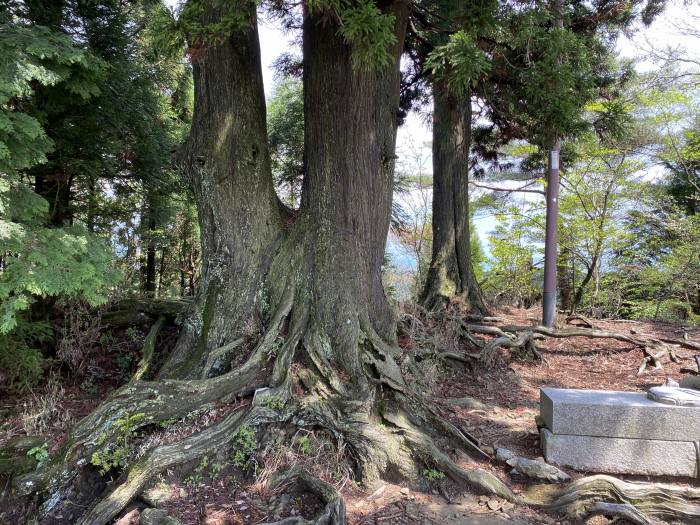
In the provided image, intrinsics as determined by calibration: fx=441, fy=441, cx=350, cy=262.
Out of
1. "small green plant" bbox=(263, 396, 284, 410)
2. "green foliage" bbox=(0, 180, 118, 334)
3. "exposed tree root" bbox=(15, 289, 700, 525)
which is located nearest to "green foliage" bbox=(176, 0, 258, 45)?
"green foliage" bbox=(0, 180, 118, 334)

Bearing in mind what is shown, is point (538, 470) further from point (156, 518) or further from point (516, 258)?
point (516, 258)

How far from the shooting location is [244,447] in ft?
10.7

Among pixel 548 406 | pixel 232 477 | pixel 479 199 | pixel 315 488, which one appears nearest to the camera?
pixel 315 488

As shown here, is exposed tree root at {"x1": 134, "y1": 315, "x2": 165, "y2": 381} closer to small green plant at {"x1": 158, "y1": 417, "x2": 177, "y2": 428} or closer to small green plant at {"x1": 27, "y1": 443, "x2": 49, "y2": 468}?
small green plant at {"x1": 27, "y1": 443, "x2": 49, "y2": 468}

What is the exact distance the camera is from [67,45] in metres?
3.41

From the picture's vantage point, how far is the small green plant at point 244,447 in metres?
3.24

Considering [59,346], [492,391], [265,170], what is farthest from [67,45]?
[492,391]

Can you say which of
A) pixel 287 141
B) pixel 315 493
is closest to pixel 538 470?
pixel 315 493

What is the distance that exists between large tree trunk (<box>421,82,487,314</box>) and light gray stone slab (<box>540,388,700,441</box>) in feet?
14.0

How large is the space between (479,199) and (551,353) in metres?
9.36

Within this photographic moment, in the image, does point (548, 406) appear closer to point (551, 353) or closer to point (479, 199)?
point (551, 353)

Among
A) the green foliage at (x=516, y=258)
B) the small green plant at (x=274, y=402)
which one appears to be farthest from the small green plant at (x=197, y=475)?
the green foliage at (x=516, y=258)

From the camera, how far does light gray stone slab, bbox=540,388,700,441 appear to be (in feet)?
11.5

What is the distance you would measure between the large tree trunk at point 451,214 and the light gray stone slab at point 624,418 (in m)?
4.27
